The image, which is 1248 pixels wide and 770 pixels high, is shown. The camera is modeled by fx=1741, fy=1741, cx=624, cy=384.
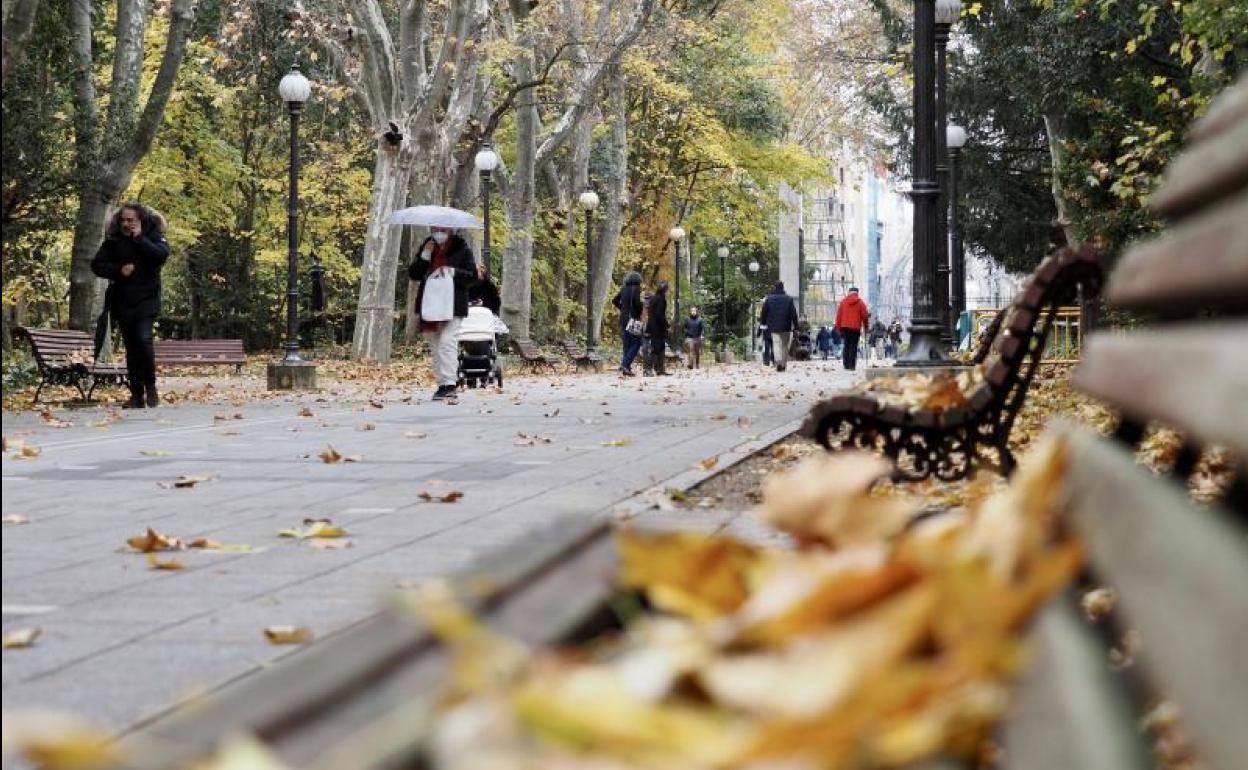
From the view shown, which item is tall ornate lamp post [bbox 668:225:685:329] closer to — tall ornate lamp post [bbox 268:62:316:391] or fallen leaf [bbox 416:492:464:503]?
tall ornate lamp post [bbox 268:62:316:391]

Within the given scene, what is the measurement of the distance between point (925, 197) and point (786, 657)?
14.2 meters

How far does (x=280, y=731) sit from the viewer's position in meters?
1.27

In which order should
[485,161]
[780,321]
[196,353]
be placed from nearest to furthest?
[196,353] → [485,161] → [780,321]

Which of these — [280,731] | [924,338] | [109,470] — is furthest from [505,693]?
[924,338]

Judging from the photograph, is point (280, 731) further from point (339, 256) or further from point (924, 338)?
point (339, 256)

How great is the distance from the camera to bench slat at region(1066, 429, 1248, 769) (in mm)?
947

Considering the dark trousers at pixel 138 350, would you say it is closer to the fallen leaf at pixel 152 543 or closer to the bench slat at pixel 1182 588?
the fallen leaf at pixel 152 543

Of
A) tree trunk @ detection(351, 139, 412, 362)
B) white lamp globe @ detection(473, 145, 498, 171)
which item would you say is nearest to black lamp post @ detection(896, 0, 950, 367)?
A: tree trunk @ detection(351, 139, 412, 362)

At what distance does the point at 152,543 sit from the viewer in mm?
6699

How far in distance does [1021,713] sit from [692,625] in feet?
1.30

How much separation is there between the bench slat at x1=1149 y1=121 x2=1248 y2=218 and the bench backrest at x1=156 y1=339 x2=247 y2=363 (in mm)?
28793

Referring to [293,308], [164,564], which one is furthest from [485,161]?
[164,564]

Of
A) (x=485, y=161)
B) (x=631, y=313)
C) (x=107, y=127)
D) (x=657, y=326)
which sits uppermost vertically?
(x=485, y=161)

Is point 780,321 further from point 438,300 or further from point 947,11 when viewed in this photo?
point 438,300
